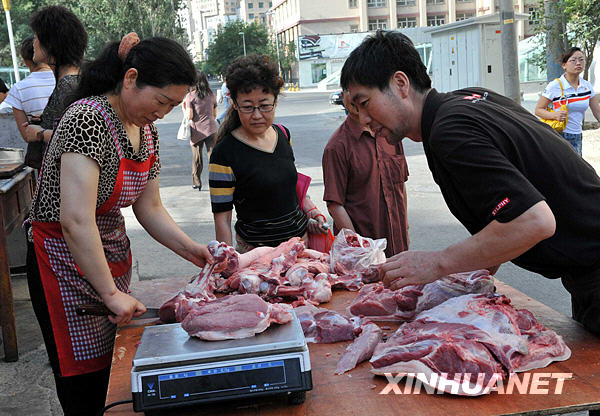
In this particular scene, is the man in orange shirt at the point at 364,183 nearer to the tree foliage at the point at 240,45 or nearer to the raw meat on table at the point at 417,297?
the raw meat on table at the point at 417,297

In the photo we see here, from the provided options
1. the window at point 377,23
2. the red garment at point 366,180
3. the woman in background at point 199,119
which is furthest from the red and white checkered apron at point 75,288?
the window at point 377,23

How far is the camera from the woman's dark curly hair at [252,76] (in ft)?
12.5

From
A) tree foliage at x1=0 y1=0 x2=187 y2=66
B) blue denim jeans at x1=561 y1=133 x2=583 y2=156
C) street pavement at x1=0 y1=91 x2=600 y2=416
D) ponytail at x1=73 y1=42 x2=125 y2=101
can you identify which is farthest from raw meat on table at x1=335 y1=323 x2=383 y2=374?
tree foliage at x1=0 y1=0 x2=187 y2=66

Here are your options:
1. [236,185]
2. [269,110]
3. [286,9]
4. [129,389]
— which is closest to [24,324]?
[236,185]

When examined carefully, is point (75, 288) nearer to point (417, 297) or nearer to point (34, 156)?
point (417, 297)

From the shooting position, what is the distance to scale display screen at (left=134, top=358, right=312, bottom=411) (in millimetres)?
1881

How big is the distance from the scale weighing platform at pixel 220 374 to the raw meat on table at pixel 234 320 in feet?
0.53

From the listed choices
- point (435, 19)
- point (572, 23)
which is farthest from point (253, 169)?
point (435, 19)

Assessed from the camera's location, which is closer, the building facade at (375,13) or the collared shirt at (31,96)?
the collared shirt at (31,96)

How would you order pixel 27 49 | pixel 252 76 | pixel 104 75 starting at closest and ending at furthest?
pixel 104 75
pixel 252 76
pixel 27 49

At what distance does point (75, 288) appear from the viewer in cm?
280

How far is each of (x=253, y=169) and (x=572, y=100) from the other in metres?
6.57

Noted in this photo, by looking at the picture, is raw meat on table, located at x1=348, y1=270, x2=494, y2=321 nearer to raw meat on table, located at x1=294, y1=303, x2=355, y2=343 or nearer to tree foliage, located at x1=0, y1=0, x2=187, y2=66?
raw meat on table, located at x1=294, y1=303, x2=355, y2=343

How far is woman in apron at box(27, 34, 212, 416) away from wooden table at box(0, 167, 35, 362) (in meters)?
2.14
